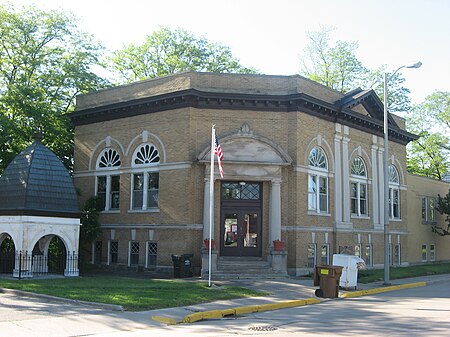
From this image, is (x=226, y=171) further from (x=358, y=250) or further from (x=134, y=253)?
(x=358, y=250)

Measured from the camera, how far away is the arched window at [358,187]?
101ft

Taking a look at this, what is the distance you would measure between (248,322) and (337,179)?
16741mm

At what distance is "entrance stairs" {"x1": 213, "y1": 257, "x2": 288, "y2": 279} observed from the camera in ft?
78.3

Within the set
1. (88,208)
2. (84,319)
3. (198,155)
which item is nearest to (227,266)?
(198,155)

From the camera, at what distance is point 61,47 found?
120 feet

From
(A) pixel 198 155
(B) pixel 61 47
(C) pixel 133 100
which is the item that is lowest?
(A) pixel 198 155

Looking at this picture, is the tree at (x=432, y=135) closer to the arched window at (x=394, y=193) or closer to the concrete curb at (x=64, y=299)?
the arched window at (x=394, y=193)

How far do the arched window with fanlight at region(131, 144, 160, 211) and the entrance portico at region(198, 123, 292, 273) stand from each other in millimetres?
3151

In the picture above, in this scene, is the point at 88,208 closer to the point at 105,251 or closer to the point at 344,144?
the point at 105,251

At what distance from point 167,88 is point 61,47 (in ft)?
43.6

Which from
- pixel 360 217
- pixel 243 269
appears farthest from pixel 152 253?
pixel 360 217

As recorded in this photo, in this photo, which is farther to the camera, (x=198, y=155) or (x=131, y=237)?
(x=131, y=237)

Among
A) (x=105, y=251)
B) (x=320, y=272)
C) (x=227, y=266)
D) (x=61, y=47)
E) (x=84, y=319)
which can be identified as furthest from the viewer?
(x=61, y=47)

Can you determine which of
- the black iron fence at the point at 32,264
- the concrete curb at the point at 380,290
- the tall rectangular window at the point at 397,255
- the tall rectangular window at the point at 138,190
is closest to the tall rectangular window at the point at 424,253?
the tall rectangular window at the point at 397,255
